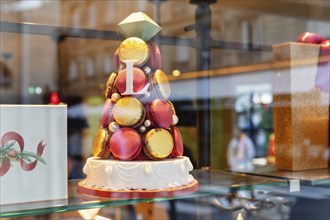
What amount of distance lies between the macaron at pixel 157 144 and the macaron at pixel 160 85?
58mm

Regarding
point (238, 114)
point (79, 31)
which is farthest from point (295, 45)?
point (238, 114)

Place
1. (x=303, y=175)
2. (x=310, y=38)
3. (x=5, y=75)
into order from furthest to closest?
1. (x=5, y=75)
2. (x=310, y=38)
3. (x=303, y=175)

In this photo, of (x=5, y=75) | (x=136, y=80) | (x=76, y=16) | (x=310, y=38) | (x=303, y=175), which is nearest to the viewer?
(x=136, y=80)

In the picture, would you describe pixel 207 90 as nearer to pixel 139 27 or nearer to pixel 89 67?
pixel 139 27

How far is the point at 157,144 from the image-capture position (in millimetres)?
659

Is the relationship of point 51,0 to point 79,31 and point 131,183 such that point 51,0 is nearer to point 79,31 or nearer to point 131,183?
point 79,31

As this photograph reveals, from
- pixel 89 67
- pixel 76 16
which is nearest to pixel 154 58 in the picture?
pixel 76 16

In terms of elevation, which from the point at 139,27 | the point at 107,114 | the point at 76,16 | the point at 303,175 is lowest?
the point at 303,175

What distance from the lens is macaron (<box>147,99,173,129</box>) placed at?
67 centimetres

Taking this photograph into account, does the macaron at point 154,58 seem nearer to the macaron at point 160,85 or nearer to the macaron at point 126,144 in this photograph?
the macaron at point 160,85

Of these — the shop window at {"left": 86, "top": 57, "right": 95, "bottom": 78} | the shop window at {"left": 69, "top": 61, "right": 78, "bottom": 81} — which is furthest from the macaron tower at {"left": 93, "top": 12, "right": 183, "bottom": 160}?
the shop window at {"left": 69, "top": 61, "right": 78, "bottom": 81}

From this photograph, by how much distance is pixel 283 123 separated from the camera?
94 cm

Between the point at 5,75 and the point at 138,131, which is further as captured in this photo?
the point at 5,75

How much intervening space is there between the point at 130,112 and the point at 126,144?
49 millimetres
